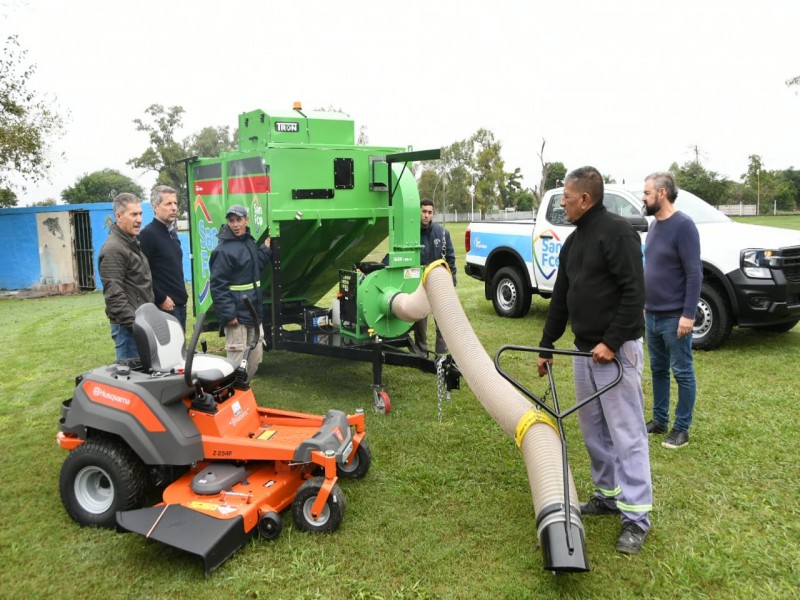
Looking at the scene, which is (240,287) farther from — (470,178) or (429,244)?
(470,178)

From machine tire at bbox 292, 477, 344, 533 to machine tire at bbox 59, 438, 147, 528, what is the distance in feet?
3.31

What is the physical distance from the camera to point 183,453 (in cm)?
387

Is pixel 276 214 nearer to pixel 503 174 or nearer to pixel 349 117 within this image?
pixel 349 117

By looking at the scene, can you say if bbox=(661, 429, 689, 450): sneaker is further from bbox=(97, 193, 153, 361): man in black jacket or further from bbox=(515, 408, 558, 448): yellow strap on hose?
bbox=(97, 193, 153, 361): man in black jacket

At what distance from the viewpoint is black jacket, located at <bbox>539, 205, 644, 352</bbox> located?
3.48m

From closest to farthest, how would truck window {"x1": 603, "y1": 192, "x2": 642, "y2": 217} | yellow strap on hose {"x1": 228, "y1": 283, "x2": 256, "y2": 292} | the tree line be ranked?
yellow strap on hose {"x1": 228, "y1": 283, "x2": 256, "y2": 292}
truck window {"x1": 603, "y1": 192, "x2": 642, "y2": 217}
the tree line

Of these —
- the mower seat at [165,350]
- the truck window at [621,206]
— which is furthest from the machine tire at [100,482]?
the truck window at [621,206]

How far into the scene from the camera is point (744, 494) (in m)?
4.21

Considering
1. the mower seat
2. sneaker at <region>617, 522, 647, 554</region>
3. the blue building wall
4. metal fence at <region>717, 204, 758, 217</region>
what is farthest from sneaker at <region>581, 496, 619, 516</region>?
metal fence at <region>717, 204, 758, 217</region>

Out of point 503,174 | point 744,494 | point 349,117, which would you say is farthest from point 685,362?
point 503,174

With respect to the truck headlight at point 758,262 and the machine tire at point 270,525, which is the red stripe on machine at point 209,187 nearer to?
the machine tire at point 270,525

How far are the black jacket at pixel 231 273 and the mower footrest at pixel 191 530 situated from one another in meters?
2.46

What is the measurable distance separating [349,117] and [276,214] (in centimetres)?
158

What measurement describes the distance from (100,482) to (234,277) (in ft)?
7.40
